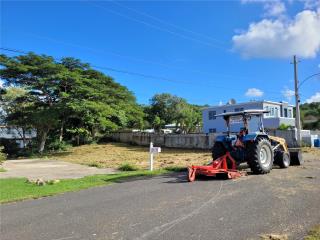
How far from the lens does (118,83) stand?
45094 mm

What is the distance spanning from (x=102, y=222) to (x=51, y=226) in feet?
3.17

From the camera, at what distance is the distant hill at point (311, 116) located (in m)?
66.3

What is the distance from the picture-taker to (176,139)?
36.4 m

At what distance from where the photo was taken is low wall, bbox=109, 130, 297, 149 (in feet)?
95.9

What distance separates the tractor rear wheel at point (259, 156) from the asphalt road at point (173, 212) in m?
1.76

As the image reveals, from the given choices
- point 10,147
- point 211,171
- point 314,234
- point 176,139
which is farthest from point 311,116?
point 314,234

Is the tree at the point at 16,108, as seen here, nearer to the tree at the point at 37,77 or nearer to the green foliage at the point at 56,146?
the tree at the point at 37,77

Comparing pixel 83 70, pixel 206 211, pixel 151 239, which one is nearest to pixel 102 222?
pixel 151 239

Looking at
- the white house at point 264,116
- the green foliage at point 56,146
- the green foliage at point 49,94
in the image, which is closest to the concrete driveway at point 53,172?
the green foliage at point 49,94

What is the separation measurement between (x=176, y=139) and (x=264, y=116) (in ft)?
38.6

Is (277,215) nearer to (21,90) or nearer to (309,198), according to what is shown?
(309,198)

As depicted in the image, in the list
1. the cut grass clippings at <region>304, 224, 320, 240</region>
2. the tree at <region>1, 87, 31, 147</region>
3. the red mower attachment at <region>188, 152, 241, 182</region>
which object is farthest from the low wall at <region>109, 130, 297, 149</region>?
the cut grass clippings at <region>304, 224, 320, 240</region>

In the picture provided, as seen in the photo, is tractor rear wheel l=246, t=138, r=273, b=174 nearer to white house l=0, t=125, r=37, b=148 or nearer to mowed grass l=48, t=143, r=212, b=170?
mowed grass l=48, t=143, r=212, b=170

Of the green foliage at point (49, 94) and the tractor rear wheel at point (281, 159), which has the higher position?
the green foliage at point (49, 94)
